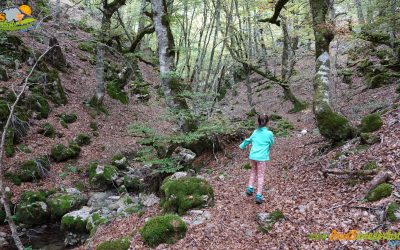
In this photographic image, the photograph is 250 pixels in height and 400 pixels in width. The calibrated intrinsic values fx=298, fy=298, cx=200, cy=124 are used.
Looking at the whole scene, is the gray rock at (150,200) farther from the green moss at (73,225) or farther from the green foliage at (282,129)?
the green foliage at (282,129)

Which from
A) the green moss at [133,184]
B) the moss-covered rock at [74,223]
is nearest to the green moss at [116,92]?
the green moss at [133,184]

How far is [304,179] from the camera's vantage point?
23.0 feet

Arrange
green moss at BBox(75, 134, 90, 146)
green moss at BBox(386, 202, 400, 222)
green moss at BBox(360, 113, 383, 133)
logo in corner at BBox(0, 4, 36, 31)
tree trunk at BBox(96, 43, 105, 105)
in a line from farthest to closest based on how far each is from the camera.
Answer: tree trunk at BBox(96, 43, 105, 105)
green moss at BBox(75, 134, 90, 146)
green moss at BBox(360, 113, 383, 133)
logo in corner at BBox(0, 4, 36, 31)
green moss at BBox(386, 202, 400, 222)

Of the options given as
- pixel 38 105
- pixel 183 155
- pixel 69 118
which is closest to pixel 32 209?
pixel 183 155

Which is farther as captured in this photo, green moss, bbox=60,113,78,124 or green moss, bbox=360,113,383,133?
green moss, bbox=60,113,78,124

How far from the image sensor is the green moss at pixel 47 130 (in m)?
12.1

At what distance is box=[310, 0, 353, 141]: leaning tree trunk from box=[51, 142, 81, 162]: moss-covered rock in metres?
9.30

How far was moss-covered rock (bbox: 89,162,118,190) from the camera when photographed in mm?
10789

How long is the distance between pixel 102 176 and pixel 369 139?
8574 mm

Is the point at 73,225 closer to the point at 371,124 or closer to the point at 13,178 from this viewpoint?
the point at 13,178

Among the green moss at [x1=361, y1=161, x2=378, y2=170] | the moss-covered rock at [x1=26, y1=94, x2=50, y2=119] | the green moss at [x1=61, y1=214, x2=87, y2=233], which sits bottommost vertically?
the green moss at [x1=61, y1=214, x2=87, y2=233]

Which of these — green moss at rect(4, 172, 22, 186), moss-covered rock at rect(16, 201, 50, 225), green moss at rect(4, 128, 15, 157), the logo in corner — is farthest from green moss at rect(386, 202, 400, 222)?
green moss at rect(4, 128, 15, 157)

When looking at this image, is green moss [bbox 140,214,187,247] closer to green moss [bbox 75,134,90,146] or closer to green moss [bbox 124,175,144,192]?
green moss [bbox 124,175,144,192]

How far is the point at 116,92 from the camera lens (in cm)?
1833
